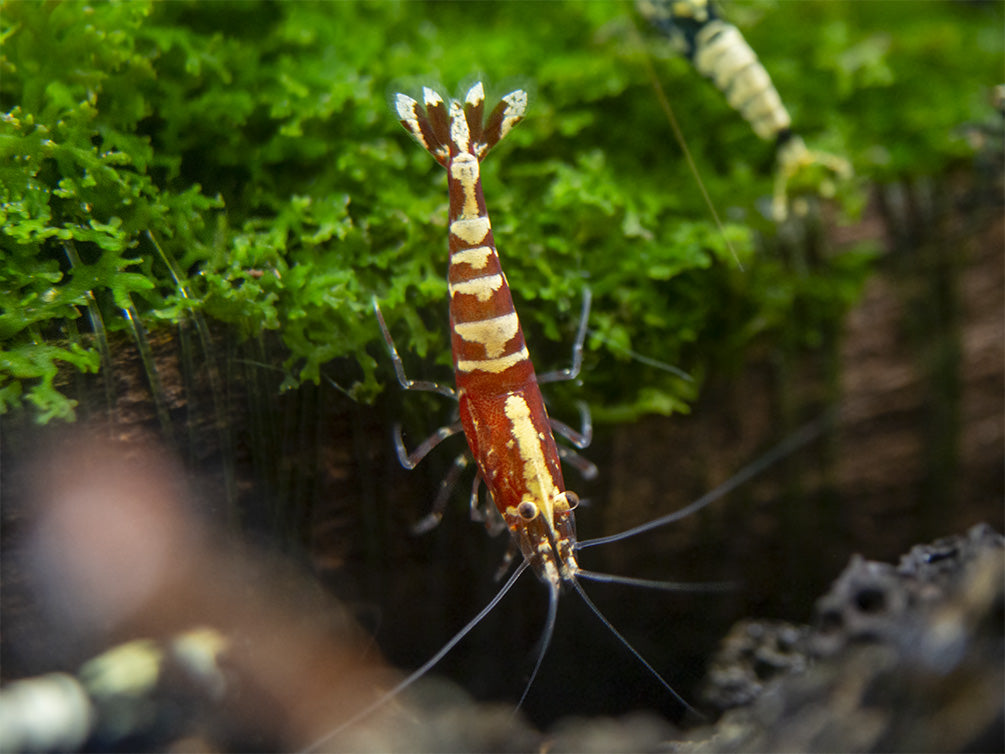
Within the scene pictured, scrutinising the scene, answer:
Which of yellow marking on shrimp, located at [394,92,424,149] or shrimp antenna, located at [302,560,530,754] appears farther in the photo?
yellow marking on shrimp, located at [394,92,424,149]

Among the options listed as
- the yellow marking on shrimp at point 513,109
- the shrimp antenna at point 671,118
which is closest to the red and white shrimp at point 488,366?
the yellow marking on shrimp at point 513,109

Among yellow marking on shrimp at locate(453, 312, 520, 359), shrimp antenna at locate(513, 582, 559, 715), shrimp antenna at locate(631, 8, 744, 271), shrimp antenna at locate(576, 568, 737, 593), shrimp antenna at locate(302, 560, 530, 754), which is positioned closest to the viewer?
shrimp antenna at locate(302, 560, 530, 754)

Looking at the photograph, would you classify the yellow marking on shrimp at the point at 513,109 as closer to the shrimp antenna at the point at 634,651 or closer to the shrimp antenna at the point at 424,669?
the shrimp antenna at the point at 424,669

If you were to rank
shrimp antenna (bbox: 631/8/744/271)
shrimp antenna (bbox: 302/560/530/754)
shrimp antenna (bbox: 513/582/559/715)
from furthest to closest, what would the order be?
shrimp antenna (bbox: 631/8/744/271) → shrimp antenna (bbox: 513/582/559/715) → shrimp antenna (bbox: 302/560/530/754)

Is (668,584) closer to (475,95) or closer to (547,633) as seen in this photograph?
(547,633)

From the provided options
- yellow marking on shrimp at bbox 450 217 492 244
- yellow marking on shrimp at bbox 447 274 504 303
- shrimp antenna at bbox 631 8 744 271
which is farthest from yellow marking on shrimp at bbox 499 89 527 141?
shrimp antenna at bbox 631 8 744 271

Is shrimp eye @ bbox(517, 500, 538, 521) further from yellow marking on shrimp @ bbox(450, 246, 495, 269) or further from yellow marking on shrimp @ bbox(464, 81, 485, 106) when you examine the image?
yellow marking on shrimp @ bbox(464, 81, 485, 106)
